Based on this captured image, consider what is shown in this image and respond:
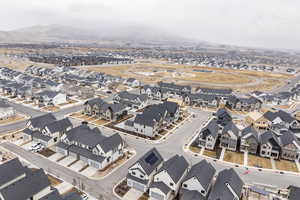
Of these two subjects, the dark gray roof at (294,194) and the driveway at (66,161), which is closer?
the dark gray roof at (294,194)

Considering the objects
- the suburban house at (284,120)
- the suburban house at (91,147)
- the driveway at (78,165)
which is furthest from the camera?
the suburban house at (284,120)

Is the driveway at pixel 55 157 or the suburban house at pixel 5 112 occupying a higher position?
the suburban house at pixel 5 112

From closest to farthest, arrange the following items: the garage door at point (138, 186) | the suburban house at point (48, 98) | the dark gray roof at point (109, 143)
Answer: the garage door at point (138, 186) < the dark gray roof at point (109, 143) < the suburban house at point (48, 98)

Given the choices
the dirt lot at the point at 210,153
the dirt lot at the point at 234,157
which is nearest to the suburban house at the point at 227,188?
the dirt lot at the point at 234,157

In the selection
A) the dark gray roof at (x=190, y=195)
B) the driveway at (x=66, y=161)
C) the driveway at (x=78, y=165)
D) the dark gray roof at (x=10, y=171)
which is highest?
the dark gray roof at (x=10, y=171)

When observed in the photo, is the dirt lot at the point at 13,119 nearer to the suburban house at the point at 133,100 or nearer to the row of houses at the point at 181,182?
the suburban house at the point at 133,100

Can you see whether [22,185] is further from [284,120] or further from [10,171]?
[284,120]
